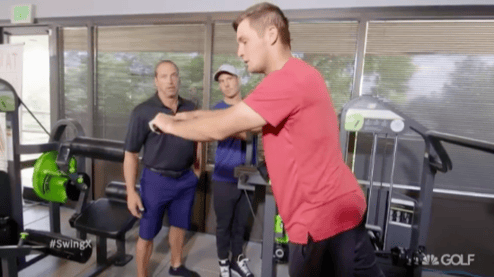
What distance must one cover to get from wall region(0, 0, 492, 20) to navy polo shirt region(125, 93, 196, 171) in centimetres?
137

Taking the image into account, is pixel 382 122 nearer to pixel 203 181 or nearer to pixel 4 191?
pixel 203 181

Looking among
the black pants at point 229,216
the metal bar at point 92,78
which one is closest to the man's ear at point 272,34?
the black pants at point 229,216

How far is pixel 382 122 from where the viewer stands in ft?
6.57

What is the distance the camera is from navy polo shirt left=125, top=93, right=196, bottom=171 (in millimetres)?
2008

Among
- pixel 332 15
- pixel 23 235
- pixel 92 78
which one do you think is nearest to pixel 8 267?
pixel 23 235

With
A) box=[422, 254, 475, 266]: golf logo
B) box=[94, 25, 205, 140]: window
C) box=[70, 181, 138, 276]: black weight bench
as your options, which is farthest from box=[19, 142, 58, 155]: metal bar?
box=[422, 254, 475, 266]: golf logo

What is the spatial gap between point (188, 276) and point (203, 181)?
1.03m

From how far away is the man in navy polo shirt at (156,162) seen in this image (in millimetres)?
2023

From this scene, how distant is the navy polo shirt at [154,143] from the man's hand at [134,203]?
0.21m

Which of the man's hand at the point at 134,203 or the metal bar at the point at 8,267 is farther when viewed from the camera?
the man's hand at the point at 134,203

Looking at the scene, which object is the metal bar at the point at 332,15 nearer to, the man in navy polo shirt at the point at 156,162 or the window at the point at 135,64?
the window at the point at 135,64

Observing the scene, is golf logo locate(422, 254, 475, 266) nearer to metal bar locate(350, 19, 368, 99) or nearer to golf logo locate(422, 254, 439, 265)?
golf logo locate(422, 254, 439, 265)

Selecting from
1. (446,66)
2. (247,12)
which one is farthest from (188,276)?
(446,66)

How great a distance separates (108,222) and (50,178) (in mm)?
599
